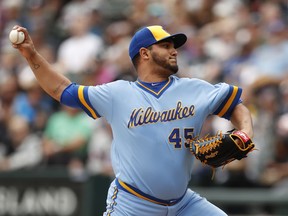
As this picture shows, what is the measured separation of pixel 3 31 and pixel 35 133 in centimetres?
417

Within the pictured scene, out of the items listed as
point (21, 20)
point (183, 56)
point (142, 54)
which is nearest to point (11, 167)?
point (183, 56)

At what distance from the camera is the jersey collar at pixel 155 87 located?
618 cm

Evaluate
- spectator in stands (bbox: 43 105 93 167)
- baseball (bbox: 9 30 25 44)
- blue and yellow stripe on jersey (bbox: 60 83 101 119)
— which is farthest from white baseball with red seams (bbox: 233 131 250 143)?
spectator in stands (bbox: 43 105 93 167)

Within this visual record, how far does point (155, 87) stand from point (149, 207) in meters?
0.92

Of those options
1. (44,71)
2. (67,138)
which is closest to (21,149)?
(67,138)

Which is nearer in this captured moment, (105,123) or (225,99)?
(225,99)

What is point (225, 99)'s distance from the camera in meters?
6.22

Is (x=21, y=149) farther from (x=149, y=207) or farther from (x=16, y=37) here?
(x=149, y=207)

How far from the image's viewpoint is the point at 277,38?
35.4ft

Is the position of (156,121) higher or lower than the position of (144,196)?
higher

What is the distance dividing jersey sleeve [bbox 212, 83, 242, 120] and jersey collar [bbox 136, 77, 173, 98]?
390mm

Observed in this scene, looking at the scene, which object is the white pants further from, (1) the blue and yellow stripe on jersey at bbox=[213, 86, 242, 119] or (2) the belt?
(1) the blue and yellow stripe on jersey at bbox=[213, 86, 242, 119]

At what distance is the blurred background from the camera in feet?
32.3

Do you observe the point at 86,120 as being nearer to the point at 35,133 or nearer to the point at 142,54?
the point at 35,133
